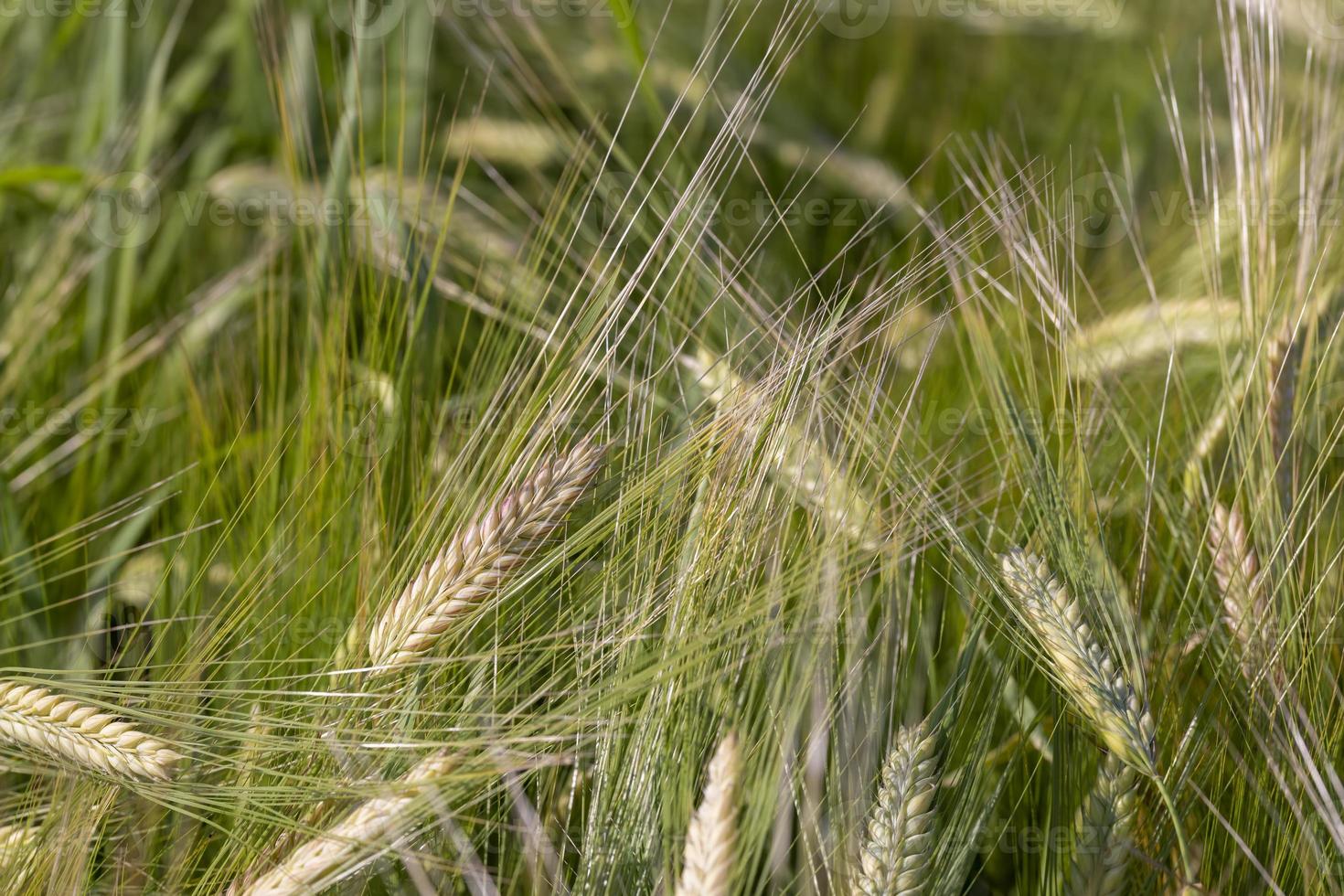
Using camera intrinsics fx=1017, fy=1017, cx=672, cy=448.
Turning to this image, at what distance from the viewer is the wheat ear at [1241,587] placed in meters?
0.77

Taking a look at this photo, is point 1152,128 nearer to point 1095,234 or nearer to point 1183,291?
point 1095,234

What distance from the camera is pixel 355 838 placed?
2.04ft

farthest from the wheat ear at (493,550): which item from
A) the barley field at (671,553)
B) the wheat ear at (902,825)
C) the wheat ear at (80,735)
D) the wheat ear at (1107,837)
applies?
the wheat ear at (1107,837)

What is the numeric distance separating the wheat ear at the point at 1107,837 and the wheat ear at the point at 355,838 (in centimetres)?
46

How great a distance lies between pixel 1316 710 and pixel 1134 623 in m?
0.15

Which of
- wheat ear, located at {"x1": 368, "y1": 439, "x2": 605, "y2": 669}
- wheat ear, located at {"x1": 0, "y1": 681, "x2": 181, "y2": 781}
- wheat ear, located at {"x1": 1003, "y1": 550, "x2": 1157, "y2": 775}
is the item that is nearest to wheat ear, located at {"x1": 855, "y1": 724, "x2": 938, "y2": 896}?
wheat ear, located at {"x1": 1003, "y1": 550, "x2": 1157, "y2": 775}

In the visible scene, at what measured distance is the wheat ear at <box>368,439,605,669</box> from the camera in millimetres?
679

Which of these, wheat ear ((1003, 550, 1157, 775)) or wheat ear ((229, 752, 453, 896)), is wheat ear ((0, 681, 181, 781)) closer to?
wheat ear ((229, 752, 453, 896))

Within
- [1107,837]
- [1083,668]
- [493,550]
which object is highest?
[493,550]

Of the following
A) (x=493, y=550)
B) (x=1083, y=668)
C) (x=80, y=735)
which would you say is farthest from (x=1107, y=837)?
(x=80, y=735)

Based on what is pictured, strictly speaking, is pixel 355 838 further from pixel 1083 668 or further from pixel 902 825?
pixel 1083 668

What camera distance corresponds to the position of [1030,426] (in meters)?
0.83

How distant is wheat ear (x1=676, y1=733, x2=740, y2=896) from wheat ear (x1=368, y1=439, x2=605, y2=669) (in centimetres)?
20

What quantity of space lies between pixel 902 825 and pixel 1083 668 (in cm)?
16
